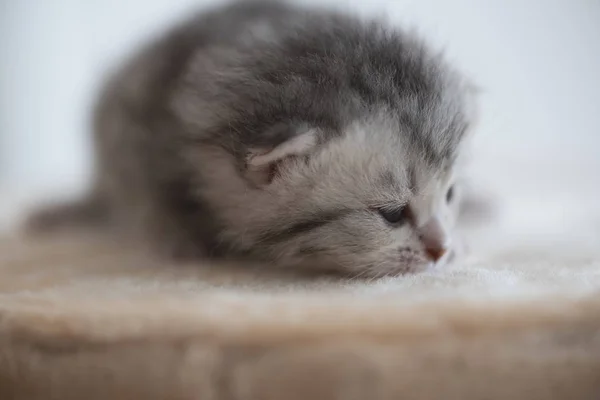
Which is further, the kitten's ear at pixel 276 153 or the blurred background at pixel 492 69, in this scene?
the blurred background at pixel 492 69

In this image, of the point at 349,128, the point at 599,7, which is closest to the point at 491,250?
the point at 349,128

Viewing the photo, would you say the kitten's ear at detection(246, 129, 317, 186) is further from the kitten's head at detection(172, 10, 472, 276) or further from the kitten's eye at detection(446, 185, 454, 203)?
the kitten's eye at detection(446, 185, 454, 203)

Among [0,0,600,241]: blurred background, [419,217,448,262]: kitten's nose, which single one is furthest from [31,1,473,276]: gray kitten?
[0,0,600,241]: blurred background

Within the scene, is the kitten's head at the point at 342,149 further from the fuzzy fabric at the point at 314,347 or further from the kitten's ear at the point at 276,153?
the fuzzy fabric at the point at 314,347

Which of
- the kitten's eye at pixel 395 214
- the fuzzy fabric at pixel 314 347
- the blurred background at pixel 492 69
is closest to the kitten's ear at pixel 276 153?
the kitten's eye at pixel 395 214

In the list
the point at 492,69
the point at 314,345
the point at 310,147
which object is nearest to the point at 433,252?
the point at 310,147

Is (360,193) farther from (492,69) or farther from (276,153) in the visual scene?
(492,69)
